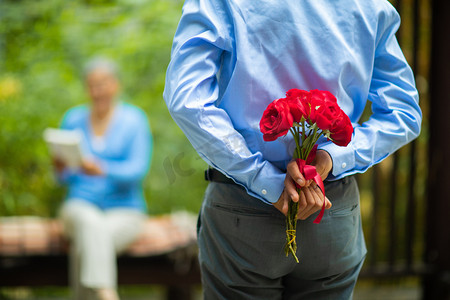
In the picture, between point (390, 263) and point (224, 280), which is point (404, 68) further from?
point (390, 263)

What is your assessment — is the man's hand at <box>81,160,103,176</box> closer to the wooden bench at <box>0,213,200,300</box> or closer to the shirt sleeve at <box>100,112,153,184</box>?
the shirt sleeve at <box>100,112,153,184</box>

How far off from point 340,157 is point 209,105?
1.19 feet

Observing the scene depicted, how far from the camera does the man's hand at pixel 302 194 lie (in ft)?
4.34

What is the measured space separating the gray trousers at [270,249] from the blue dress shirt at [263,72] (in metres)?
0.08

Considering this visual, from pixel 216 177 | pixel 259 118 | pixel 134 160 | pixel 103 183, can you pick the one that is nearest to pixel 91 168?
pixel 103 183

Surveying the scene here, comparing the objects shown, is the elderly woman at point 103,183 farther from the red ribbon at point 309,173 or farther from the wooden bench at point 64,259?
the red ribbon at point 309,173

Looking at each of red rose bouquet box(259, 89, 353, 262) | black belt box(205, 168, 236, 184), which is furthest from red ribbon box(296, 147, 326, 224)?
black belt box(205, 168, 236, 184)

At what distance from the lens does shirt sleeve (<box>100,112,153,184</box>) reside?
3.41 metres

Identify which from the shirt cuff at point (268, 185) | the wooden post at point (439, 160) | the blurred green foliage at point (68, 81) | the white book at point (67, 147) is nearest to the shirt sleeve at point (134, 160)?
the white book at point (67, 147)

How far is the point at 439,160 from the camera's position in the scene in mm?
3740

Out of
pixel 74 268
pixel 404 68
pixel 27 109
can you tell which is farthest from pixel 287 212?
pixel 27 109

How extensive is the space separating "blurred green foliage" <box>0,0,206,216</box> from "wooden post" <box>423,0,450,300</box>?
1778 millimetres

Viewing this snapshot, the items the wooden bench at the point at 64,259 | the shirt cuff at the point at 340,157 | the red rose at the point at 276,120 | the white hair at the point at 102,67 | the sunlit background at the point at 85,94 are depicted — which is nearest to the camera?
the red rose at the point at 276,120

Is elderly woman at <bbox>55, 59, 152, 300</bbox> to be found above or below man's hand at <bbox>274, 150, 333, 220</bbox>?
below
